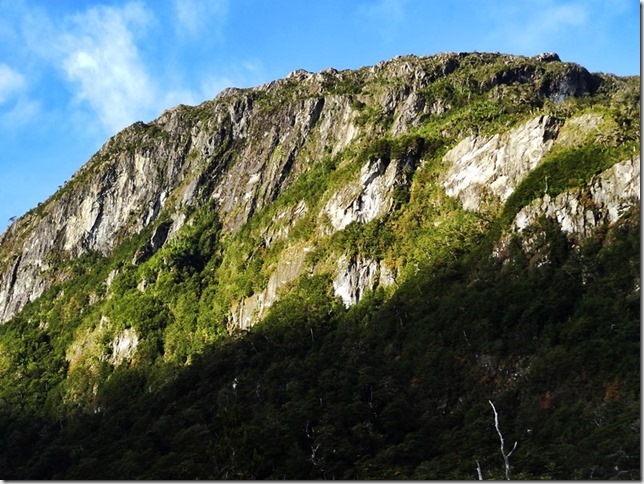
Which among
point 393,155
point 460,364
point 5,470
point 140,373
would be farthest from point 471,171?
point 5,470

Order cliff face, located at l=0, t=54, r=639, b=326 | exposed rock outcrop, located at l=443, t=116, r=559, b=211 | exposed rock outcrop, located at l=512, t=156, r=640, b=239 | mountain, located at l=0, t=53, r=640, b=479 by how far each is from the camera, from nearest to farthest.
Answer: mountain, located at l=0, t=53, r=640, b=479, exposed rock outcrop, located at l=512, t=156, r=640, b=239, exposed rock outcrop, located at l=443, t=116, r=559, b=211, cliff face, located at l=0, t=54, r=639, b=326

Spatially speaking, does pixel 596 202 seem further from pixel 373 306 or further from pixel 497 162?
pixel 373 306

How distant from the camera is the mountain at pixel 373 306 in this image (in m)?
72.9

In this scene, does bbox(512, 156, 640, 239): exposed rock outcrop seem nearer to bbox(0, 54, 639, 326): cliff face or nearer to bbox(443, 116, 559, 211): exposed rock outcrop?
bbox(0, 54, 639, 326): cliff face

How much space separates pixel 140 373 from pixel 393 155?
71879 millimetres

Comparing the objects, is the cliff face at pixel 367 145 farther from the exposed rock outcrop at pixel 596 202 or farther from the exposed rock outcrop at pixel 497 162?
the exposed rock outcrop at pixel 596 202

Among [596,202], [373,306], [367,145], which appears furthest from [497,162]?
[367,145]

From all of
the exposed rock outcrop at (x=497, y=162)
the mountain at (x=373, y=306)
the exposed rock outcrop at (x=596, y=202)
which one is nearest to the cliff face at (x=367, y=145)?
the exposed rock outcrop at (x=497, y=162)

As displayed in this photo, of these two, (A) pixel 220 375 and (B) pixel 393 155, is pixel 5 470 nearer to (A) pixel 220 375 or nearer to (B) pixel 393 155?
(A) pixel 220 375

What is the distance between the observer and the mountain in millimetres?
72938

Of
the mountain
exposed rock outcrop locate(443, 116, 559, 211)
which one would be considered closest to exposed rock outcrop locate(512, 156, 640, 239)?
the mountain

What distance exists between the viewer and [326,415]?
273 feet

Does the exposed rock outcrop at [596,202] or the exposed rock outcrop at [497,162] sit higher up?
the exposed rock outcrop at [497,162]

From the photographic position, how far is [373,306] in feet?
377
